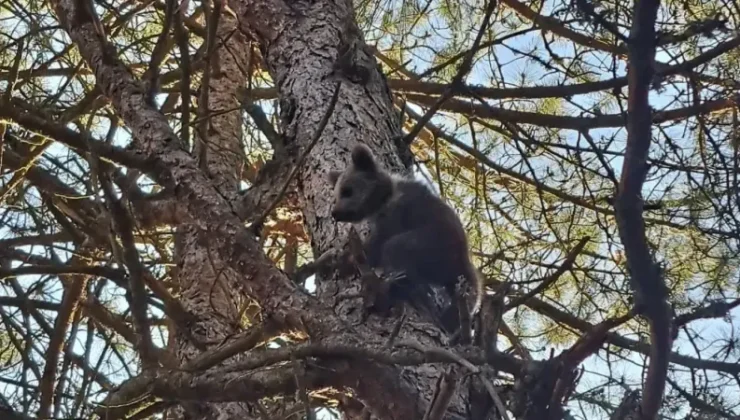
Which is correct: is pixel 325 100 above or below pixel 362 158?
above

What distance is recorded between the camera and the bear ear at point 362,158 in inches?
118

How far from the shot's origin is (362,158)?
→ 305cm

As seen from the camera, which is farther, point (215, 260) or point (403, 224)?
point (215, 260)

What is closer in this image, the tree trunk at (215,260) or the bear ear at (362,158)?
the bear ear at (362,158)

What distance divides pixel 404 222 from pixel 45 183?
1528 millimetres

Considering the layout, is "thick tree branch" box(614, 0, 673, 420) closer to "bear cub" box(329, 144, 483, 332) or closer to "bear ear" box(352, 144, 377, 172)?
"bear cub" box(329, 144, 483, 332)

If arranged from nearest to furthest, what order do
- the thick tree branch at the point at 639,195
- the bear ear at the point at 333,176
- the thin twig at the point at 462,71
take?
the thick tree branch at the point at 639,195 < the thin twig at the point at 462,71 < the bear ear at the point at 333,176

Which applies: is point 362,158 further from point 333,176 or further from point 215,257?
point 215,257

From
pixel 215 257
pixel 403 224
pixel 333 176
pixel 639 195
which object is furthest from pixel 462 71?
pixel 215 257

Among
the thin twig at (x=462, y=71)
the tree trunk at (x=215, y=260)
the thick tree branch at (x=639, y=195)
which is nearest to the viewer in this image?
the thick tree branch at (x=639, y=195)

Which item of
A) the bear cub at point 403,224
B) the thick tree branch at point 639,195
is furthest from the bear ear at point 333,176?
the thick tree branch at point 639,195

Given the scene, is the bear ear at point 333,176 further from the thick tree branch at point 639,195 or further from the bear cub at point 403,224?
the thick tree branch at point 639,195

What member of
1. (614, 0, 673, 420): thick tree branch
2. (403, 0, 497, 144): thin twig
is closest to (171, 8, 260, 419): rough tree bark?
(403, 0, 497, 144): thin twig

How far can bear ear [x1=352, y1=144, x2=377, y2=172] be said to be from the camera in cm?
301
